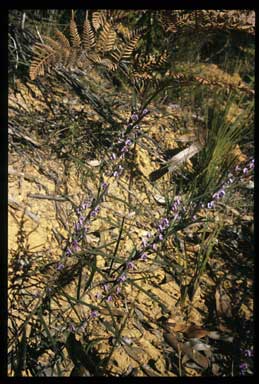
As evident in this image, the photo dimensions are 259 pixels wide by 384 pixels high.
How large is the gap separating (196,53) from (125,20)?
617 millimetres

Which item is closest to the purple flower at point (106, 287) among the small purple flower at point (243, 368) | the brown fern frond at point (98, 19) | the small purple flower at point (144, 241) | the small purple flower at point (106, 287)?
the small purple flower at point (106, 287)

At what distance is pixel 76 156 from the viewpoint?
2.06m

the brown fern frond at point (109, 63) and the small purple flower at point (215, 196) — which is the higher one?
the brown fern frond at point (109, 63)

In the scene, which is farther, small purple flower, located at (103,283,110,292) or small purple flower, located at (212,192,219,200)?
small purple flower, located at (212,192,219,200)

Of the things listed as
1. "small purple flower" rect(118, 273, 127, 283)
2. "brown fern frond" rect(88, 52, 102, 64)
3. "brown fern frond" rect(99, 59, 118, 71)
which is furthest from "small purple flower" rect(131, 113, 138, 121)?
"small purple flower" rect(118, 273, 127, 283)

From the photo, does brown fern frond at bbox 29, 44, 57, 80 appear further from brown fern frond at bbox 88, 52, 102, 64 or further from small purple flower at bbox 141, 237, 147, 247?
small purple flower at bbox 141, 237, 147, 247

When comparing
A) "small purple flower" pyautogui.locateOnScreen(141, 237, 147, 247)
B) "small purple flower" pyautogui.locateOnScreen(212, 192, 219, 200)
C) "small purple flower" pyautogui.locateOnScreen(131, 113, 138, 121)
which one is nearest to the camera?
"small purple flower" pyautogui.locateOnScreen(141, 237, 147, 247)

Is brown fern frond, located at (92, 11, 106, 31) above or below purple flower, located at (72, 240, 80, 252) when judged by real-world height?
above

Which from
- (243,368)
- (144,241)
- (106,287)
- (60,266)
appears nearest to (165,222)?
(144,241)

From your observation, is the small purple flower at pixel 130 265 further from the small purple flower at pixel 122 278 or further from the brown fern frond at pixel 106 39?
the brown fern frond at pixel 106 39

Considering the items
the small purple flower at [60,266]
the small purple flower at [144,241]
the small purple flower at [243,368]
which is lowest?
the small purple flower at [243,368]
